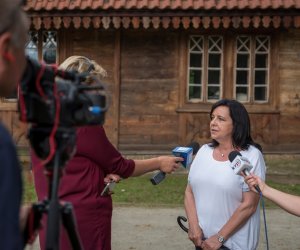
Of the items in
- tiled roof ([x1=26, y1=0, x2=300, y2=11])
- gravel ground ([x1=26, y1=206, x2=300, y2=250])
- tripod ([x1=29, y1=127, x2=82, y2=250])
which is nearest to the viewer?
tripod ([x1=29, y1=127, x2=82, y2=250])

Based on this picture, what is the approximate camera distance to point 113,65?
42.2 ft

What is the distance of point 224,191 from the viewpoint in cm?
400

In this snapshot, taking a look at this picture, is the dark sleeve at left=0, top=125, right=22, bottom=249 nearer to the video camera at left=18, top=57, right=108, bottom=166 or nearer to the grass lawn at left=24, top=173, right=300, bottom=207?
the video camera at left=18, top=57, right=108, bottom=166

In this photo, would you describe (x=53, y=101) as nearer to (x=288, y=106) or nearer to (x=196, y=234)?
(x=196, y=234)

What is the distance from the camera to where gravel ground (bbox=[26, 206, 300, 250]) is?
23.3 ft

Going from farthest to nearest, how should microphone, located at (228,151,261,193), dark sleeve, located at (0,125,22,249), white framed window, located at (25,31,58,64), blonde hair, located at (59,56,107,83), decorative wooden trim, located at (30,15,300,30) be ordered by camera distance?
white framed window, located at (25,31,58,64) → decorative wooden trim, located at (30,15,300,30) → blonde hair, located at (59,56,107,83) → microphone, located at (228,151,261,193) → dark sleeve, located at (0,125,22,249)

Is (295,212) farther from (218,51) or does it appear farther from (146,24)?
(218,51)

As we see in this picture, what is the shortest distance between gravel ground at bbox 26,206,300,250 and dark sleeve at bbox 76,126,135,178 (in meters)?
3.13

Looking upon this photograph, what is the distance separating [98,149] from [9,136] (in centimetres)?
189

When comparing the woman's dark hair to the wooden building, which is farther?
the wooden building

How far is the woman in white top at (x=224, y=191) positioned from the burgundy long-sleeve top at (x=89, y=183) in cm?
68

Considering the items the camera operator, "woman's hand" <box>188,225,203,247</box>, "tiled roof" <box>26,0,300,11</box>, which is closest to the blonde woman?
"woman's hand" <box>188,225,203,247</box>

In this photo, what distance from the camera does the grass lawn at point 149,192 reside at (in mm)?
9523

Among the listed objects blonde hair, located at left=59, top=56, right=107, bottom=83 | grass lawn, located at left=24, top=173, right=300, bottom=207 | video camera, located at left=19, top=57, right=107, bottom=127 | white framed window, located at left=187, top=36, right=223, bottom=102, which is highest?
white framed window, located at left=187, top=36, right=223, bottom=102
